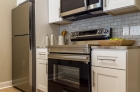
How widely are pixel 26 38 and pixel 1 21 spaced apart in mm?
921

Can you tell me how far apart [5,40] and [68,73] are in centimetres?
184

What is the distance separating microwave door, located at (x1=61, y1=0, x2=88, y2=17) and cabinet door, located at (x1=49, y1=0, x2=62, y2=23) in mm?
153

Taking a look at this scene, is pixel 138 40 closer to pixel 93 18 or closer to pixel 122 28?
pixel 122 28

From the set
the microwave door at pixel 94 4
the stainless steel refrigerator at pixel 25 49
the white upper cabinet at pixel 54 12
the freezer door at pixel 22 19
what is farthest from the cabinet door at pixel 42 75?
the microwave door at pixel 94 4

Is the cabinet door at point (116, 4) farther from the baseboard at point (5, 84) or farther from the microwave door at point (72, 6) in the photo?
the baseboard at point (5, 84)

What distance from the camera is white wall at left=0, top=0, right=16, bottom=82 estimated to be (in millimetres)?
2740

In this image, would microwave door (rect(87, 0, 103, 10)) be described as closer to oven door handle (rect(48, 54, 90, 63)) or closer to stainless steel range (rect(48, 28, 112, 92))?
stainless steel range (rect(48, 28, 112, 92))

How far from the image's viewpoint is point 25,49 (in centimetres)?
233

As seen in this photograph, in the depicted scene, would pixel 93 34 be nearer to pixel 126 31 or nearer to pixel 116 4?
pixel 126 31

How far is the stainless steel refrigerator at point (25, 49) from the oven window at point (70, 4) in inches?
23.6

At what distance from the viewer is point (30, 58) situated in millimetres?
2264

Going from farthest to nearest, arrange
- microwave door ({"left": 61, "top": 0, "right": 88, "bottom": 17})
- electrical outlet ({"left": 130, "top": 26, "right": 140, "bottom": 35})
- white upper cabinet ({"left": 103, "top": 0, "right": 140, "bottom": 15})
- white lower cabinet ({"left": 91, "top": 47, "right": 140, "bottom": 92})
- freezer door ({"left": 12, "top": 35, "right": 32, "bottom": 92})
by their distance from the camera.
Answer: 1. freezer door ({"left": 12, "top": 35, "right": 32, "bottom": 92})
2. microwave door ({"left": 61, "top": 0, "right": 88, "bottom": 17})
3. electrical outlet ({"left": 130, "top": 26, "right": 140, "bottom": 35})
4. white upper cabinet ({"left": 103, "top": 0, "right": 140, "bottom": 15})
5. white lower cabinet ({"left": 91, "top": 47, "right": 140, "bottom": 92})

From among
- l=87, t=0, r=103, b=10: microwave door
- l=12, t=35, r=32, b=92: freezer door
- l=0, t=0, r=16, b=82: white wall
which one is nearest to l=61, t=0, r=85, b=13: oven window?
l=87, t=0, r=103, b=10: microwave door

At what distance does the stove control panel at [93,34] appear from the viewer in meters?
1.81
